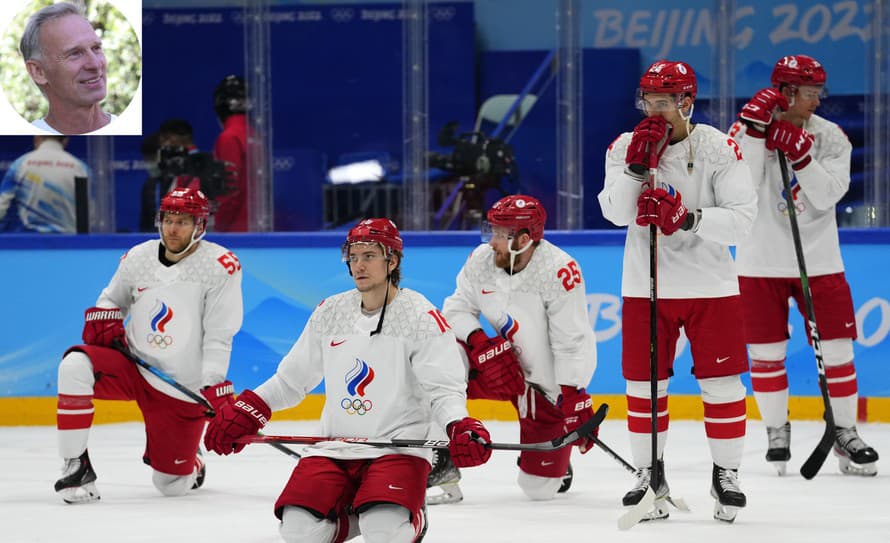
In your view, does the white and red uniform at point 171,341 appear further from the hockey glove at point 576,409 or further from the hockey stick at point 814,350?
the hockey stick at point 814,350

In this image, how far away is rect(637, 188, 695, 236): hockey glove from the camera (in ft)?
11.8

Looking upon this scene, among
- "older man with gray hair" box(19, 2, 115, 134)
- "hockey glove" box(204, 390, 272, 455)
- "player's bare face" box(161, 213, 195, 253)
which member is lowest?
"hockey glove" box(204, 390, 272, 455)

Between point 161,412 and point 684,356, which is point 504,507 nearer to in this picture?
point 161,412

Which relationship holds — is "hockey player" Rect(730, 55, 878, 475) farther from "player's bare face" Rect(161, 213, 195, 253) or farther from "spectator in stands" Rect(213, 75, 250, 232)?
"spectator in stands" Rect(213, 75, 250, 232)

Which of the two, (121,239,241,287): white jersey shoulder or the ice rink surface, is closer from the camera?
the ice rink surface

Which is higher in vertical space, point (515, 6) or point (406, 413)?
point (515, 6)

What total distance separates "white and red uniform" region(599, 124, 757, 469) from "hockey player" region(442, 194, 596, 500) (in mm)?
394

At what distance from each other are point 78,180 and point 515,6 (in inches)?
93.0

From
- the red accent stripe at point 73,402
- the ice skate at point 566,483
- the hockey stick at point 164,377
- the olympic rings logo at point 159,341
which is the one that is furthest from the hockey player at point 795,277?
Result: the red accent stripe at point 73,402

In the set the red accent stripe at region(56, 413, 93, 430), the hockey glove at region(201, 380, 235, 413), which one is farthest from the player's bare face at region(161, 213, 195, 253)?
the red accent stripe at region(56, 413, 93, 430)

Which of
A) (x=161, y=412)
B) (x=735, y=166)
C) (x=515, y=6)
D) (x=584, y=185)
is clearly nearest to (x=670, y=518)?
(x=735, y=166)

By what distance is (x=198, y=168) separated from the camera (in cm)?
670

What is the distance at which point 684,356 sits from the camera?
19.6ft

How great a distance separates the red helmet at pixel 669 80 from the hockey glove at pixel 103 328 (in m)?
1.95
